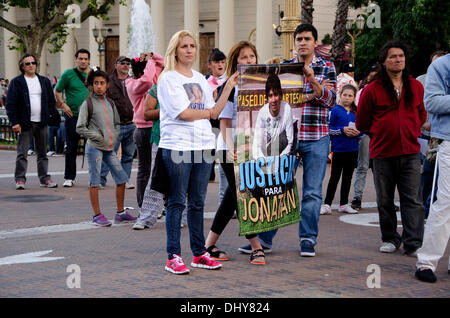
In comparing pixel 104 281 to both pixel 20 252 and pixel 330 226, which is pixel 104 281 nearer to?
pixel 20 252

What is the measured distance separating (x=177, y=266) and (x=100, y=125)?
339cm

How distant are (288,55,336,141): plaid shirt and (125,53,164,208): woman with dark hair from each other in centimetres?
214

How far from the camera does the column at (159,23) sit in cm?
4800

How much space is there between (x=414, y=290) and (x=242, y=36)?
149ft

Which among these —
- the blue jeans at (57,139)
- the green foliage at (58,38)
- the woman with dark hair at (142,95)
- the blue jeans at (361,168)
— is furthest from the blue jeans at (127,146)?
the green foliage at (58,38)

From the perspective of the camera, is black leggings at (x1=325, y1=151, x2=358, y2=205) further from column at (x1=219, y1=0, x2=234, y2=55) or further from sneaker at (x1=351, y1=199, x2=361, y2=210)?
column at (x1=219, y1=0, x2=234, y2=55)

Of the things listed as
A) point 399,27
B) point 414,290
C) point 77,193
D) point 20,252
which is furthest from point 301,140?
point 399,27

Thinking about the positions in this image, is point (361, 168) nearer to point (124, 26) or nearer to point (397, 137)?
point (397, 137)

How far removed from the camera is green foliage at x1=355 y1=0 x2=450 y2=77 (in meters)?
29.5

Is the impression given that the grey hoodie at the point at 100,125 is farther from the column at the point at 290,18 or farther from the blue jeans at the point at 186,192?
the column at the point at 290,18

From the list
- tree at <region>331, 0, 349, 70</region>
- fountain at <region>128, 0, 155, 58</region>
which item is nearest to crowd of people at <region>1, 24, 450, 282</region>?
tree at <region>331, 0, 349, 70</region>

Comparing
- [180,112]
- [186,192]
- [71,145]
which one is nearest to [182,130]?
[180,112]

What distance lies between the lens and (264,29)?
42062 mm

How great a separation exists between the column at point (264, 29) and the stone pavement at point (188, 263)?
3365 centimetres
